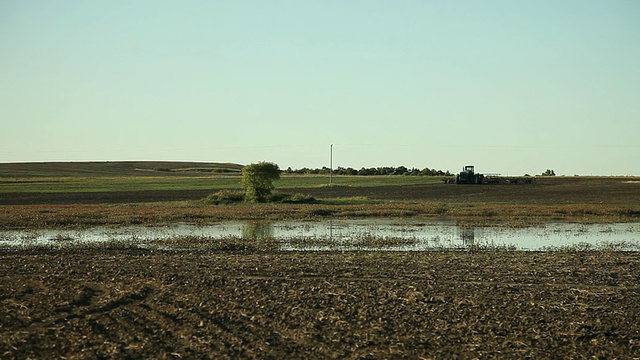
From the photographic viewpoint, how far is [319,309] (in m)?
13.0

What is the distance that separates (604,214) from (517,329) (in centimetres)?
3006

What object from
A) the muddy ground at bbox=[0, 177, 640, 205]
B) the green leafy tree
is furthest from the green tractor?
the green leafy tree

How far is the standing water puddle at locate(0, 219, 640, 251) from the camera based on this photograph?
24031mm

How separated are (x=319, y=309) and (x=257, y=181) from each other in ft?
124

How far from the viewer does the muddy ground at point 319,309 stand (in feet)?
36.1

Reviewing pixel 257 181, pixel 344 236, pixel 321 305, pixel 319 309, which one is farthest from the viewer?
pixel 257 181

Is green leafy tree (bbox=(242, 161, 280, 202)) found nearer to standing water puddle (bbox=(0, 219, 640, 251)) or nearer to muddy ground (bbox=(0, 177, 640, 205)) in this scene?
muddy ground (bbox=(0, 177, 640, 205))

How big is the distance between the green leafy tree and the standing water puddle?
51.2 feet

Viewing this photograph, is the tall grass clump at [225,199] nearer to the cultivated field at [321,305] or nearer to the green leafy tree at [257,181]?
the green leafy tree at [257,181]

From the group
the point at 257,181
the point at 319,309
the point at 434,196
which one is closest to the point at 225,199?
the point at 257,181

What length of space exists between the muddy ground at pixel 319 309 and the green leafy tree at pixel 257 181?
105ft

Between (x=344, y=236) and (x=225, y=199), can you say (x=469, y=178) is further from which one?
(x=344, y=236)

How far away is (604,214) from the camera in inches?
1553

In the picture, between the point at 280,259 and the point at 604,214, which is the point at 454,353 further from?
the point at 604,214
